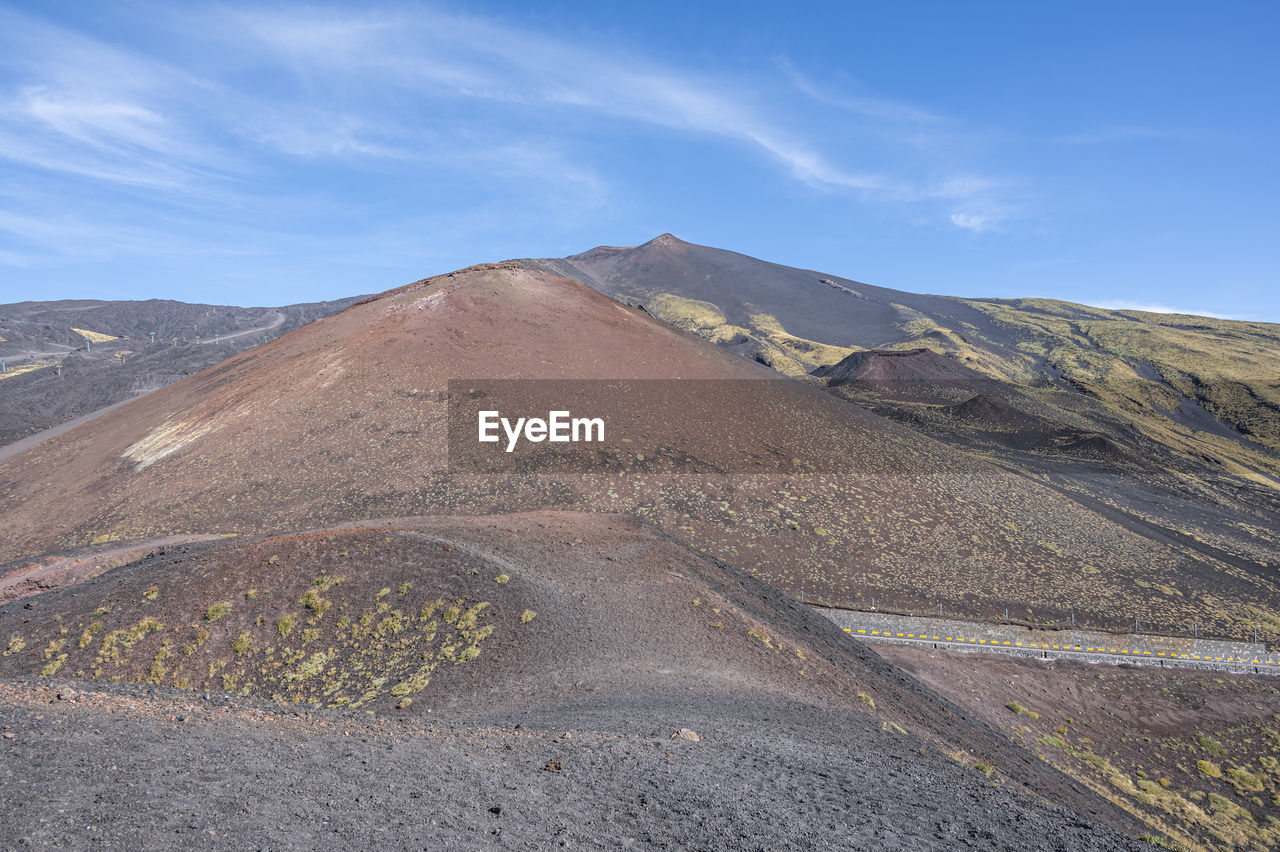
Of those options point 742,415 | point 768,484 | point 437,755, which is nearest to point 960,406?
point 742,415

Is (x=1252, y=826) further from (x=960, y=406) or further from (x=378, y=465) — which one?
(x=960, y=406)

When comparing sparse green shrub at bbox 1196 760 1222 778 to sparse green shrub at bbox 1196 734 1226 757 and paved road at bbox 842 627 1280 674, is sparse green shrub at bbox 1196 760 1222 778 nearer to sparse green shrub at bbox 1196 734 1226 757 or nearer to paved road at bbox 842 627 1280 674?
sparse green shrub at bbox 1196 734 1226 757

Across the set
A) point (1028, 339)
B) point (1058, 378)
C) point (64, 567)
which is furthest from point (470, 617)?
Result: point (1028, 339)

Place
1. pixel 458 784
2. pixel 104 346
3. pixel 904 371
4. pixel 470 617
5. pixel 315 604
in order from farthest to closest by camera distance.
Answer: pixel 104 346
pixel 904 371
pixel 470 617
pixel 315 604
pixel 458 784

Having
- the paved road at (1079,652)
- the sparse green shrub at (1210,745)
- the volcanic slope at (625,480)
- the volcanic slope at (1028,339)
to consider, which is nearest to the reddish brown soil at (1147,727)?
the sparse green shrub at (1210,745)

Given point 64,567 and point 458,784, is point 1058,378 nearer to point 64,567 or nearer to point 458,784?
point 458,784

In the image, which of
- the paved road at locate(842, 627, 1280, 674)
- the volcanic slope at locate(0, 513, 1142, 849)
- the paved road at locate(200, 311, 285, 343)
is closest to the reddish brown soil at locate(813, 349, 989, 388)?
the paved road at locate(842, 627, 1280, 674)

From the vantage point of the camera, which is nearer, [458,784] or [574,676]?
[458,784]
